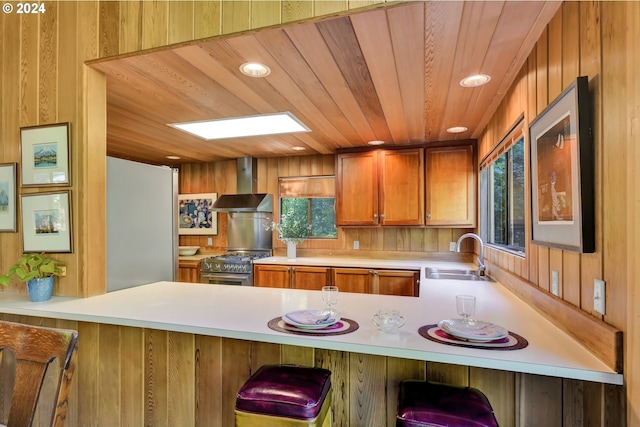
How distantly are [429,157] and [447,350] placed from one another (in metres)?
3.00

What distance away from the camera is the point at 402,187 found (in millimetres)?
3904

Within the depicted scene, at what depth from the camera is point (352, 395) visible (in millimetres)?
1558

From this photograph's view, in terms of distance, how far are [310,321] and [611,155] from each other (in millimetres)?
1228

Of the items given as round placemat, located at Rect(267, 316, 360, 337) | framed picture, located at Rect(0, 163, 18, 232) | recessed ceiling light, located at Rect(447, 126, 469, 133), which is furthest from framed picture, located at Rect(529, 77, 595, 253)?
framed picture, located at Rect(0, 163, 18, 232)

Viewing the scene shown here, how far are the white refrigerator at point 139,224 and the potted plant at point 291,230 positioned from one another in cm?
175

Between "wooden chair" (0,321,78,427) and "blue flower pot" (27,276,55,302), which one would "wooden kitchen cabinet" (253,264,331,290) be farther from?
"wooden chair" (0,321,78,427)

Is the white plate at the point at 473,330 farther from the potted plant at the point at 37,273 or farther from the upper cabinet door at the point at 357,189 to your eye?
the upper cabinet door at the point at 357,189

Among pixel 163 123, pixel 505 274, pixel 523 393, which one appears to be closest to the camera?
pixel 523 393

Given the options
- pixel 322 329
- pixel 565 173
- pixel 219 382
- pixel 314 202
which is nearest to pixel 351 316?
pixel 322 329

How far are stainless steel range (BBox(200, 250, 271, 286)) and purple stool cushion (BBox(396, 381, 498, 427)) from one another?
3079 millimetres

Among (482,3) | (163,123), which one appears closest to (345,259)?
(163,123)

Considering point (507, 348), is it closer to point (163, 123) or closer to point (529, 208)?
point (529, 208)

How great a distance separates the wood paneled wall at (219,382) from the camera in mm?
1352

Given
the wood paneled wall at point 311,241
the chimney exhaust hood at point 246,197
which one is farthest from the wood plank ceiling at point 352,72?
the chimney exhaust hood at point 246,197
